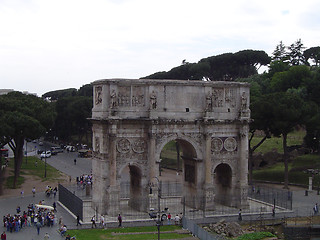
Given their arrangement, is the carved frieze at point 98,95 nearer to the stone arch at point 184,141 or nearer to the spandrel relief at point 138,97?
the spandrel relief at point 138,97

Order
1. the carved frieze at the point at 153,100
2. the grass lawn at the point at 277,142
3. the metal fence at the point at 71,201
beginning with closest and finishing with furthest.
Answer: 1. the metal fence at the point at 71,201
2. the carved frieze at the point at 153,100
3. the grass lawn at the point at 277,142

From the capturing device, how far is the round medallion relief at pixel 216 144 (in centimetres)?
4672

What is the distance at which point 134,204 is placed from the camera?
45.8 m

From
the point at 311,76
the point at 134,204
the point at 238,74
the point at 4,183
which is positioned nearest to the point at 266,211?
the point at 134,204

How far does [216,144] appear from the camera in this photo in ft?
154

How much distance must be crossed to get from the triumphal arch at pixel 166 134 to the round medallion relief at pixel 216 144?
10 cm

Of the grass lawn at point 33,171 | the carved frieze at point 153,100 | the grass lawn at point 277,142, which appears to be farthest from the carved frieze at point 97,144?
the grass lawn at point 277,142

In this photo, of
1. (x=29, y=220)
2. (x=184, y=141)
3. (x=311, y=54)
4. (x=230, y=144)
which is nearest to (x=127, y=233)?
(x=29, y=220)

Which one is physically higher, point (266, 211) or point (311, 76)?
point (311, 76)

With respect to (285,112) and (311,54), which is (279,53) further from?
(285,112)

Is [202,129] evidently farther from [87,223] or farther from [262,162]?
[262,162]

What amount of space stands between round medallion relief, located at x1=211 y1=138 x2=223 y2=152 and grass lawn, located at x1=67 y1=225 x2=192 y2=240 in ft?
33.9

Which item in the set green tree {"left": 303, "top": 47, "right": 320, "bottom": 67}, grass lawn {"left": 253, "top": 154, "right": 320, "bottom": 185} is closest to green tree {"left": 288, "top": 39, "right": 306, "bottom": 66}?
green tree {"left": 303, "top": 47, "right": 320, "bottom": 67}

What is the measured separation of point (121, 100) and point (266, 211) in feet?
60.0
